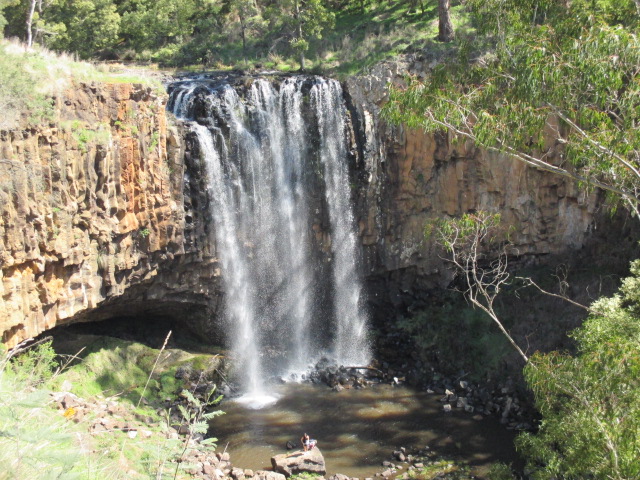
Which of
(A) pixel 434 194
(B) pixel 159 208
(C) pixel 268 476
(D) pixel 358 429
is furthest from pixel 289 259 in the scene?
(C) pixel 268 476

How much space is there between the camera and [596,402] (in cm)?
809

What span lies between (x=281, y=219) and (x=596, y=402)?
39.7 feet

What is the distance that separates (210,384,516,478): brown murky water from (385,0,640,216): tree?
6.96 metres

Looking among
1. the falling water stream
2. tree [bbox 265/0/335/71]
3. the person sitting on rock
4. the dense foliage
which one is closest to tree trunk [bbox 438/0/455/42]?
the dense foliage

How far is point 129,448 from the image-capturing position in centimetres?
1046

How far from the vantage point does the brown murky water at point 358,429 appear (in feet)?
45.0

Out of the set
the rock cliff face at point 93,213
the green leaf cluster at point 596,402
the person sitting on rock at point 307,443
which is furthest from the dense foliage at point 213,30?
the green leaf cluster at point 596,402

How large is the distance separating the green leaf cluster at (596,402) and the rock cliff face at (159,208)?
9.37 metres

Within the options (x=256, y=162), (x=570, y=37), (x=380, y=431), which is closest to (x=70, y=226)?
(x=256, y=162)

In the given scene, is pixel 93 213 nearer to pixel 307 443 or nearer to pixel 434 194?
pixel 307 443

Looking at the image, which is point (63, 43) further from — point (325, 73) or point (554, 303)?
point (554, 303)

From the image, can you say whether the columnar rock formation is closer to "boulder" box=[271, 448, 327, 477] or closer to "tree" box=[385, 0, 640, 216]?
"boulder" box=[271, 448, 327, 477]

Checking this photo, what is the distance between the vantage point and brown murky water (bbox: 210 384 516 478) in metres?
13.7

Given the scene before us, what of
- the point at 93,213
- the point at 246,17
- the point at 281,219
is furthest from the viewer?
the point at 246,17
